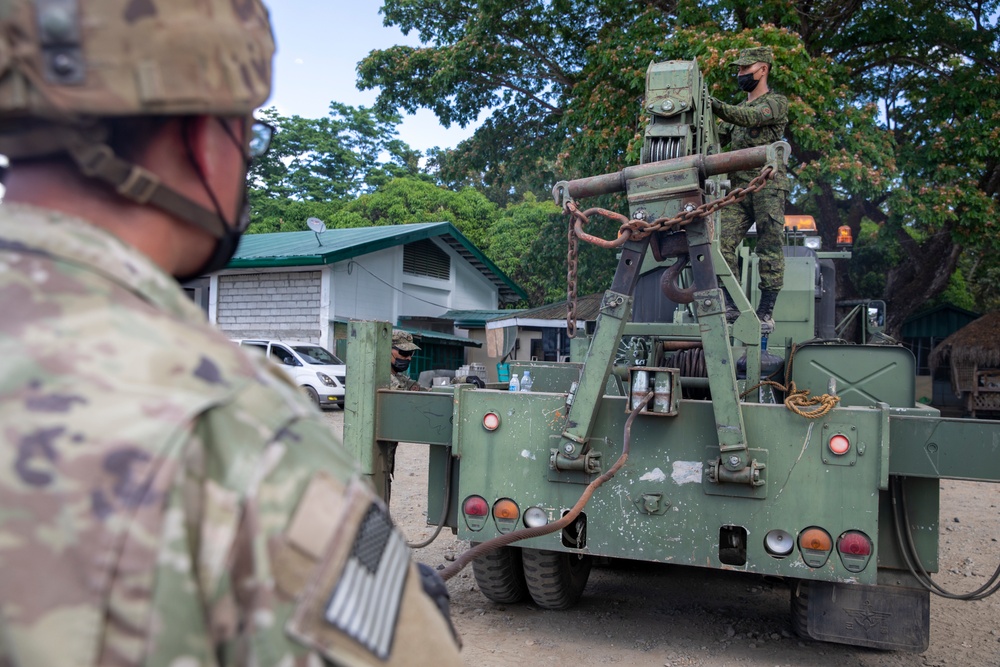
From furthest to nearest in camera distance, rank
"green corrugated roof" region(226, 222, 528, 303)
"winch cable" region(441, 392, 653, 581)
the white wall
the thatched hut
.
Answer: the white wall → "green corrugated roof" region(226, 222, 528, 303) → the thatched hut → "winch cable" region(441, 392, 653, 581)

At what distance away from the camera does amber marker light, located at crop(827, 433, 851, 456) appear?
3.89 metres

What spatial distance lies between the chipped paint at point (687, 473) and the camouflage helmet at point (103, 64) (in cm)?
336

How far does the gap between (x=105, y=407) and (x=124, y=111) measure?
35 centimetres

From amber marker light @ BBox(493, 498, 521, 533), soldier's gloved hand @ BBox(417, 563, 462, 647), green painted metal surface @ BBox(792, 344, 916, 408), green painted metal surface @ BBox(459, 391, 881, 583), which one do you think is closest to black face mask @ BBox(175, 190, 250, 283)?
soldier's gloved hand @ BBox(417, 563, 462, 647)

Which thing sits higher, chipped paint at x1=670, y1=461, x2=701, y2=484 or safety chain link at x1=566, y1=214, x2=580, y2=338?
safety chain link at x1=566, y1=214, x2=580, y2=338

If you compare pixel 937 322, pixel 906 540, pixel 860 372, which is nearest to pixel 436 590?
pixel 906 540

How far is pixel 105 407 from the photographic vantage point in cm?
90

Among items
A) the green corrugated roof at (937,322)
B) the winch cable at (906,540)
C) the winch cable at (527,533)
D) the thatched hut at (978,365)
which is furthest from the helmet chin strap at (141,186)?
the green corrugated roof at (937,322)

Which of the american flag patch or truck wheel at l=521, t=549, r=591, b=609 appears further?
truck wheel at l=521, t=549, r=591, b=609

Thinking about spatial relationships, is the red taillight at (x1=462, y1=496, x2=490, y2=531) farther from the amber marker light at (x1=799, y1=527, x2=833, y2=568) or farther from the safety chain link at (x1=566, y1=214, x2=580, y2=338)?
the amber marker light at (x1=799, y1=527, x2=833, y2=568)

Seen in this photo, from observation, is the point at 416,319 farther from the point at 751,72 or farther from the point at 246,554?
the point at 246,554

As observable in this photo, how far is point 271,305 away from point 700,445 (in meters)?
18.6

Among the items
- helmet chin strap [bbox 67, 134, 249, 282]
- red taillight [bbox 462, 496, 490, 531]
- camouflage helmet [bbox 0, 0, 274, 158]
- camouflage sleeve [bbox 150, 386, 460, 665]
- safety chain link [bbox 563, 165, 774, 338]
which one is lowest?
red taillight [bbox 462, 496, 490, 531]

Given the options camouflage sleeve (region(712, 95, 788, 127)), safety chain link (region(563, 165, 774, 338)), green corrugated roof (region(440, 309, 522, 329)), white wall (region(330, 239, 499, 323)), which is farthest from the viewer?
green corrugated roof (region(440, 309, 522, 329))
